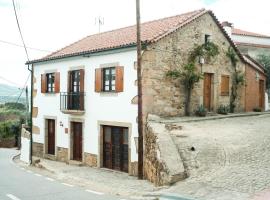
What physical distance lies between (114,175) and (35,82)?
984cm

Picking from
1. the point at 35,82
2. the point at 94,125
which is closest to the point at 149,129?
the point at 94,125

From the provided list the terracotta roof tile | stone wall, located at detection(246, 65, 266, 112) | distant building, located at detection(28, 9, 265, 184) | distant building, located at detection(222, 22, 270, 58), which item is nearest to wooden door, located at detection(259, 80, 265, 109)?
stone wall, located at detection(246, 65, 266, 112)

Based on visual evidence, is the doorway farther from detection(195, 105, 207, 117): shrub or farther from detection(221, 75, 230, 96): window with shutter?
detection(221, 75, 230, 96): window with shutter

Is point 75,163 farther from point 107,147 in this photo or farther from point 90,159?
point 107,147

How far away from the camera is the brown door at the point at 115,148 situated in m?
17.2

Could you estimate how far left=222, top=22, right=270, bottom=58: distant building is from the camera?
31.6 m


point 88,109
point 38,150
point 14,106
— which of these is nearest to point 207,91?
point 88,109

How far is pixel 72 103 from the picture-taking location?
20.1 m

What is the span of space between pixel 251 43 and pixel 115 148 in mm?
21264

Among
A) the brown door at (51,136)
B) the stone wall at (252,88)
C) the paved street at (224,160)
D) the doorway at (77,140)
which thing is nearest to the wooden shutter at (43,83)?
the brown door at (51,136)

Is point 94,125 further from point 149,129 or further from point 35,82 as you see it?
point 35,82

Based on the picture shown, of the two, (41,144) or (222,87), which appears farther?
(41,144)

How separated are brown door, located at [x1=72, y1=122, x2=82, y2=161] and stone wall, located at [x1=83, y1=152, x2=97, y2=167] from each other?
2.91ft

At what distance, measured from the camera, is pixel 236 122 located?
731 inches
